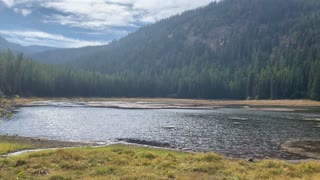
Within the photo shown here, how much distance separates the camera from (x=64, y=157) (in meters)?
Result: 33.7

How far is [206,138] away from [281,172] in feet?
105

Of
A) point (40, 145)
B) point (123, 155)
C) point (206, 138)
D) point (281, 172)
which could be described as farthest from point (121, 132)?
point (281, 172)

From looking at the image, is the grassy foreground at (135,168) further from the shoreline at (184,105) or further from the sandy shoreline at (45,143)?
the shoreline at (184,105)

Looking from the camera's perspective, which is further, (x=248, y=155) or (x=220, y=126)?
(x=220, y=126)

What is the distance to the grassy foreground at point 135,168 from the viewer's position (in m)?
26.7

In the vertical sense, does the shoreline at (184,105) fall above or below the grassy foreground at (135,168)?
above

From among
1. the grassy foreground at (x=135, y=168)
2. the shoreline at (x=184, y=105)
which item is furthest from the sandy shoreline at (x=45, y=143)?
the shoreline at (x=184, y=105)

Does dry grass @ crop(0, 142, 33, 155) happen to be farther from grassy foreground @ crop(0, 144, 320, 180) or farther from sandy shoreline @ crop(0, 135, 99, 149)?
grassy foreground @ crop(0, 144, 320, 180)

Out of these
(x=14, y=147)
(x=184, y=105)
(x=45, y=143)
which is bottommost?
(x=45, y=143)

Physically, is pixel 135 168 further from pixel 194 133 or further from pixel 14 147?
pixel 194 133

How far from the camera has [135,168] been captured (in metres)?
29.6

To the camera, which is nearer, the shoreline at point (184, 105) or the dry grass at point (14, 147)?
the dry grass at point (14, 147)

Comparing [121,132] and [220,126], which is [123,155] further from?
[220,126]

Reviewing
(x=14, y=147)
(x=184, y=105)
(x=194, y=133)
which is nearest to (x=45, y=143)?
(x=14, y=147)
